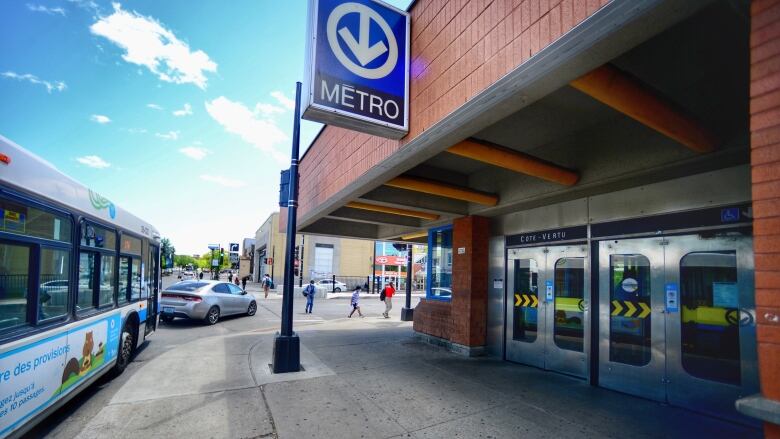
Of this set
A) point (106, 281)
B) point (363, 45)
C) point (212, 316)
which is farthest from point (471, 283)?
point (212, 316)

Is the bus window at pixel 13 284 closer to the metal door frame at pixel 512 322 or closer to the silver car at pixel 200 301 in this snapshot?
the metal door frame at pixel 512 322

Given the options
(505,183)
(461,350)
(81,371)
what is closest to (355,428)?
(81,371)

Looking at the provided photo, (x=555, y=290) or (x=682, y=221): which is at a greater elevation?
(x=682, y=221)

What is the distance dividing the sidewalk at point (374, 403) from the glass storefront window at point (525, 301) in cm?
69

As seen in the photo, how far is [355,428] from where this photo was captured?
464cm

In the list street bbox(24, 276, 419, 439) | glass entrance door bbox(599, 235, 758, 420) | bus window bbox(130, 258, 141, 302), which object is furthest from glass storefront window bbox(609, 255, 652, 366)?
bus window bbox(130, 258, 141, 302)

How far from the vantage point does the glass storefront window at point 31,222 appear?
3.56 metres

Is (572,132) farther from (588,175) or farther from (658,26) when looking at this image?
(658,26)

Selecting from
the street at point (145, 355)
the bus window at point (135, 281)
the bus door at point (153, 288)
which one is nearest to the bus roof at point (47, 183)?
the bus window at point (135, 281)

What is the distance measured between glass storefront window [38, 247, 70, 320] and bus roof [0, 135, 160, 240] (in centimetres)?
59

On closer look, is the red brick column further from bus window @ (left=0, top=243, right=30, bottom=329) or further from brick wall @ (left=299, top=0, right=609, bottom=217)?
bus window @ (left=0, top=243, right=30, bottom=329)

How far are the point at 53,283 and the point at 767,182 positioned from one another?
617 centimetres

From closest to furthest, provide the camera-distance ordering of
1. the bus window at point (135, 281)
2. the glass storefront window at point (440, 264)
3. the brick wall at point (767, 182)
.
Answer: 1. the brick wall at point (767, 182)
2. the bus window at point (135, 281)
3. the glass storefront window at point (440, 264)

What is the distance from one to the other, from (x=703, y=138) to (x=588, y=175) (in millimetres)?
1713
